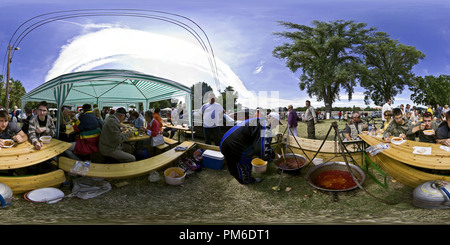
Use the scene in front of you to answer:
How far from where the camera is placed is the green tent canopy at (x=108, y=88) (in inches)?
127

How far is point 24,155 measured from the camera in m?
2.39

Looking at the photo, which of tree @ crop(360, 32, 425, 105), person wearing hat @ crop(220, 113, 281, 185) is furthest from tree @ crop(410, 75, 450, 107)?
person wearing hat @ crop(220, 113, 281, 185)

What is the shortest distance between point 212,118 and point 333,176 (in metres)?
2.45

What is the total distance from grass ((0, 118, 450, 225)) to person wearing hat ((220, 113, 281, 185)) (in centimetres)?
21

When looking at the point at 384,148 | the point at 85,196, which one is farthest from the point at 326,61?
the point at 85,196

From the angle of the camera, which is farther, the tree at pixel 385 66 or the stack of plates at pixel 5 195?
the tree at pixel 385 66

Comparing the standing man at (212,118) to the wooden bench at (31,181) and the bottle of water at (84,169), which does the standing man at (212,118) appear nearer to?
the bottle of water at (84,169)

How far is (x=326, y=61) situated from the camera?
5938mm

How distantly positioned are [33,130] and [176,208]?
2258 millimetres

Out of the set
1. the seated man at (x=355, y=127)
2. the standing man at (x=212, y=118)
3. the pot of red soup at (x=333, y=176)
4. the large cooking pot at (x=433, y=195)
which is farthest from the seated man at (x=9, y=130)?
the seated man at (x=355, y=127)

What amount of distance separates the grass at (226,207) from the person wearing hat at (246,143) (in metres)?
0.21

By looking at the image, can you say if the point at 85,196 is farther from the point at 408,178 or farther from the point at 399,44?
the point at 399,44

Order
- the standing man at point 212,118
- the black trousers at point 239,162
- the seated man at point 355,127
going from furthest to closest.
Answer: the standing man at point 212,118, the seated man at point 355,127, the black trousers at point 239,162

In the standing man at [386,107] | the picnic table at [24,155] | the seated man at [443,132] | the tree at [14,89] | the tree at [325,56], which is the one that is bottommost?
the picnic table at [24,155]
